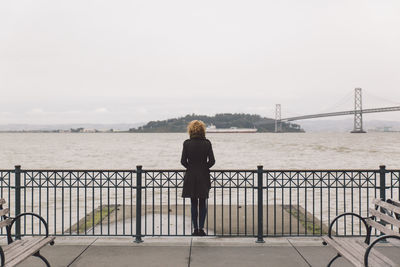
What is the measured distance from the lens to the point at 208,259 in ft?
17.9

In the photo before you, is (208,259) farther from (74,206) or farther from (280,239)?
(74,206)

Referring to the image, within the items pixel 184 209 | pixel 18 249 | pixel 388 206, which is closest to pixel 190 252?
pixel 184 209

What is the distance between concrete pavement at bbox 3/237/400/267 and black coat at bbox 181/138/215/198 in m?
0.93

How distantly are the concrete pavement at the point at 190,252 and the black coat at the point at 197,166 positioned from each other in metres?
0.93

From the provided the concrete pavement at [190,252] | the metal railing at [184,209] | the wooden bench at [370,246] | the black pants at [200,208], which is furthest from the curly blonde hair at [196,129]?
the wooden bench at [370,246]

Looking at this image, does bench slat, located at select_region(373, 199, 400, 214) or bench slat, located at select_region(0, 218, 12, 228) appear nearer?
bench slat, located at select_region(373, 199, 400, 214)

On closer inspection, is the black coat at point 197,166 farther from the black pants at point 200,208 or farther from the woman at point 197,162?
the black pants at point 200,208

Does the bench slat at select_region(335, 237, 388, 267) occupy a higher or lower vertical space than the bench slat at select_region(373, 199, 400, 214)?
lower

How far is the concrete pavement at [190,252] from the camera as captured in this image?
5.33m

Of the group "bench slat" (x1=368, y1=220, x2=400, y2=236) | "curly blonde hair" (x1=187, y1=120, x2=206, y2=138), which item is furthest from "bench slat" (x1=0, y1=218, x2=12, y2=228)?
"bench slat" (x1=368, y1=220, x2=400, y2=236)

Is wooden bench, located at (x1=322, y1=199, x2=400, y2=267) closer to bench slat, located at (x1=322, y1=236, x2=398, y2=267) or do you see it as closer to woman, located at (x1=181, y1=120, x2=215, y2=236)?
bench slat, located at (x1=322, y1=236, x2=398, y2=267)

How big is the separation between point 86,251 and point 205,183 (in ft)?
7.47

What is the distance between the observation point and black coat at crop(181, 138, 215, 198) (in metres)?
6.23

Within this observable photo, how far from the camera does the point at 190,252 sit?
228 inches
